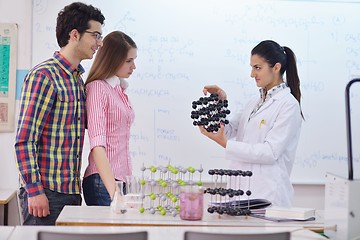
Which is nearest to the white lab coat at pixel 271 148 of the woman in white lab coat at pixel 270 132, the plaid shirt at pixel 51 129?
the woman in white lab coat at pixel 270 132

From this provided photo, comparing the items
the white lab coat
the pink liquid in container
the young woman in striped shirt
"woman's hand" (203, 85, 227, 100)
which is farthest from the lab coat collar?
the pink liquid in container

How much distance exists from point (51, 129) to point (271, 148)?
1.16 metres

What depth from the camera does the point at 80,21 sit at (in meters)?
3.01

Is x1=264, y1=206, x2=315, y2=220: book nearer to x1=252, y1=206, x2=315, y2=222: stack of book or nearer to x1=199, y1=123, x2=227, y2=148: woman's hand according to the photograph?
x1=252, y1=206, x2=315, y2=222: stack of book

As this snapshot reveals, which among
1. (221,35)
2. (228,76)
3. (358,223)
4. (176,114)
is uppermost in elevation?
(221,35)

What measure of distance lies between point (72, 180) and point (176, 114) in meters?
1.76

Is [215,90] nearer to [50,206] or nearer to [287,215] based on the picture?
[287,215]

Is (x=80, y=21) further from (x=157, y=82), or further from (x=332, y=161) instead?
(x=332, y=161)

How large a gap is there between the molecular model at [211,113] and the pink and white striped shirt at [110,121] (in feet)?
1.18

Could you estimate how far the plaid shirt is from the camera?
9.11 ft

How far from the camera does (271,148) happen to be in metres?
3.30

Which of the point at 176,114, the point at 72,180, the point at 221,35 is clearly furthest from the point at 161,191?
the point at 221,35

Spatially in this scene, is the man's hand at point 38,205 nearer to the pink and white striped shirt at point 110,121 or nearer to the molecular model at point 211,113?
the pink and white striped shirt at point 110,121

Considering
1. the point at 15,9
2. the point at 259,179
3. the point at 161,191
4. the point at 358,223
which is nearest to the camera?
the point at 358,223
